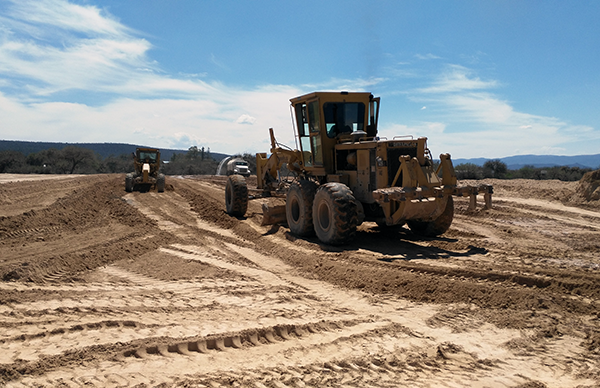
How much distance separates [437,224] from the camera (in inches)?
369

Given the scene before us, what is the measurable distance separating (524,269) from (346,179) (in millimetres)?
4356

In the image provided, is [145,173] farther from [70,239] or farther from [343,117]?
[343,117]

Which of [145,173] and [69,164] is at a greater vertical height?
[69,164]

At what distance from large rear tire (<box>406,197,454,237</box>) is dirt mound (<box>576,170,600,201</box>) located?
10.0 m

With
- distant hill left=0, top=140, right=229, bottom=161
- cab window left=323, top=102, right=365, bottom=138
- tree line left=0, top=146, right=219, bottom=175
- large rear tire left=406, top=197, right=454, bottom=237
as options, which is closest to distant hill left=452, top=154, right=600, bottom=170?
large rear tire left=406, top=197, right=454, bottom=237

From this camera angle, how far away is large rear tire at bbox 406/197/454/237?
9.18 metres

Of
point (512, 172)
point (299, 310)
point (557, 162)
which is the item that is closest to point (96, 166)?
point (512, 172)

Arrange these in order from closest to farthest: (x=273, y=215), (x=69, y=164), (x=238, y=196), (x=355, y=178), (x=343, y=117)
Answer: (x=355, y=178)
(x=343, y=117)
(x=273, y=215)
(x=238, y=196)
(x=69, y=164)

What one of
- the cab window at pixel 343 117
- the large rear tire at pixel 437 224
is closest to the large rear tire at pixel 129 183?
the cab window at pixel 343 117

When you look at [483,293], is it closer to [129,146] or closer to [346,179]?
[346,179]

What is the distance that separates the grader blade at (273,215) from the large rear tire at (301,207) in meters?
0.71

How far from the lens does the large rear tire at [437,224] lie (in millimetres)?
9180

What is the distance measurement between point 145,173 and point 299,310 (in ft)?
62.4

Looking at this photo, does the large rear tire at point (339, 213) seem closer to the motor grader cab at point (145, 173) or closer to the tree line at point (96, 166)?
the motor grader cab at point (145, 173)
